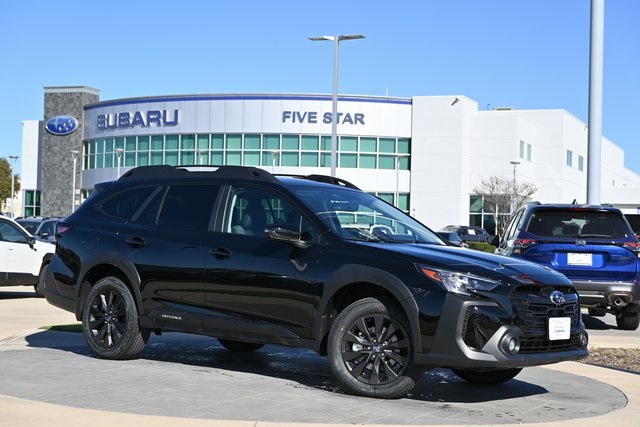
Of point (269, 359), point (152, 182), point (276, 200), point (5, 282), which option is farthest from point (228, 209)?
point (5, 282)

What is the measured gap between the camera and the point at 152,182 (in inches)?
376

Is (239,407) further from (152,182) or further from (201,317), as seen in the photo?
(152,182)

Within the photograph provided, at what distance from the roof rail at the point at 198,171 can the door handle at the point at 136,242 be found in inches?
27.1

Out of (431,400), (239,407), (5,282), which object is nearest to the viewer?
(239,407)

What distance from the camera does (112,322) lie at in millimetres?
9320

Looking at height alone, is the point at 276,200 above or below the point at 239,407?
above

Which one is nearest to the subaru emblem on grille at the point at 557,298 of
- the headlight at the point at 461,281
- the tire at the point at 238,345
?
the headlight at the point at 461,281

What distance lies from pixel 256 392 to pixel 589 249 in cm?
733

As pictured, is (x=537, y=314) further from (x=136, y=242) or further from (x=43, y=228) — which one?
(x=43, y=228)

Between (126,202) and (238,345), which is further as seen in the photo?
(238,345)

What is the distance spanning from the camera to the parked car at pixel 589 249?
44.4ft

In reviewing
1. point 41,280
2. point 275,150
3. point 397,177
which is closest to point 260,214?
point 41,280

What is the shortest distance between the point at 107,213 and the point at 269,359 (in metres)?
2.18

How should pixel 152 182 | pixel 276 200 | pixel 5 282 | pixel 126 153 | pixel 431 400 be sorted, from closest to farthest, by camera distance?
pixel 431 400, pixel 276 200, pixel 152 182, pixel 5 282, pixel 126 153
